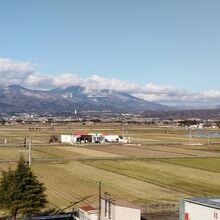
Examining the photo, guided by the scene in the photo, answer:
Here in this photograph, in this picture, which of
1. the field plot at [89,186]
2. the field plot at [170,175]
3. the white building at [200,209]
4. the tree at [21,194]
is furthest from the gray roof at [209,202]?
the field plot at [170,175]

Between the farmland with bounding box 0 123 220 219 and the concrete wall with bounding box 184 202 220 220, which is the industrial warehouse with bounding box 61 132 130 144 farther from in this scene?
the concrete wall with bounding box 184 202 220 220

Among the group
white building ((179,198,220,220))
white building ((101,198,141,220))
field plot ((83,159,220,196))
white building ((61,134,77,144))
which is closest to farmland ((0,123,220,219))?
field plot ((83,159,220,196))

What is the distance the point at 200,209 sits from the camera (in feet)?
126

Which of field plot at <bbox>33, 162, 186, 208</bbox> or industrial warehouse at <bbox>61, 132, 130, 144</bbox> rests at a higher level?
industrial warehouse at <bbox>61, 132, 130, 144</bbox>

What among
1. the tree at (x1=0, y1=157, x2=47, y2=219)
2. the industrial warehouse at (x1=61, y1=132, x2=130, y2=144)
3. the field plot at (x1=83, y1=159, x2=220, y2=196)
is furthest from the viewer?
the industrial warehouse at (x1=61, y1=132, x2=130, y2=144)

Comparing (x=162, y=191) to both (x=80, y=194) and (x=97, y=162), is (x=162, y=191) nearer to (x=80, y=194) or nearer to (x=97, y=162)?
(x=80, y=194)

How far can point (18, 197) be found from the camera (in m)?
41.8

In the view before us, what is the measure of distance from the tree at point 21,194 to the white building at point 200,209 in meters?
12.4

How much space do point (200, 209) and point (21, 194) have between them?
1531cm

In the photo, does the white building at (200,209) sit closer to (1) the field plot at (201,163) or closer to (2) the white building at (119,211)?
(2) the white building at (119,211)

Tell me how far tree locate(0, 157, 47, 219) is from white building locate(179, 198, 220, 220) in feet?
40.8

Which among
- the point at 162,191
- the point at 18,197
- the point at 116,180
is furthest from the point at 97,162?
the point at 18,197

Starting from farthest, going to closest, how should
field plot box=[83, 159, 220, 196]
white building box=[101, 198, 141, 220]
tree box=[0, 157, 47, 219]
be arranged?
field plot box=[83, 159, 220, 196] < white building box=[101, 198, 141, 220] < tree box=[0, 157, 47, 219]

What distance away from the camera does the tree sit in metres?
41.8
